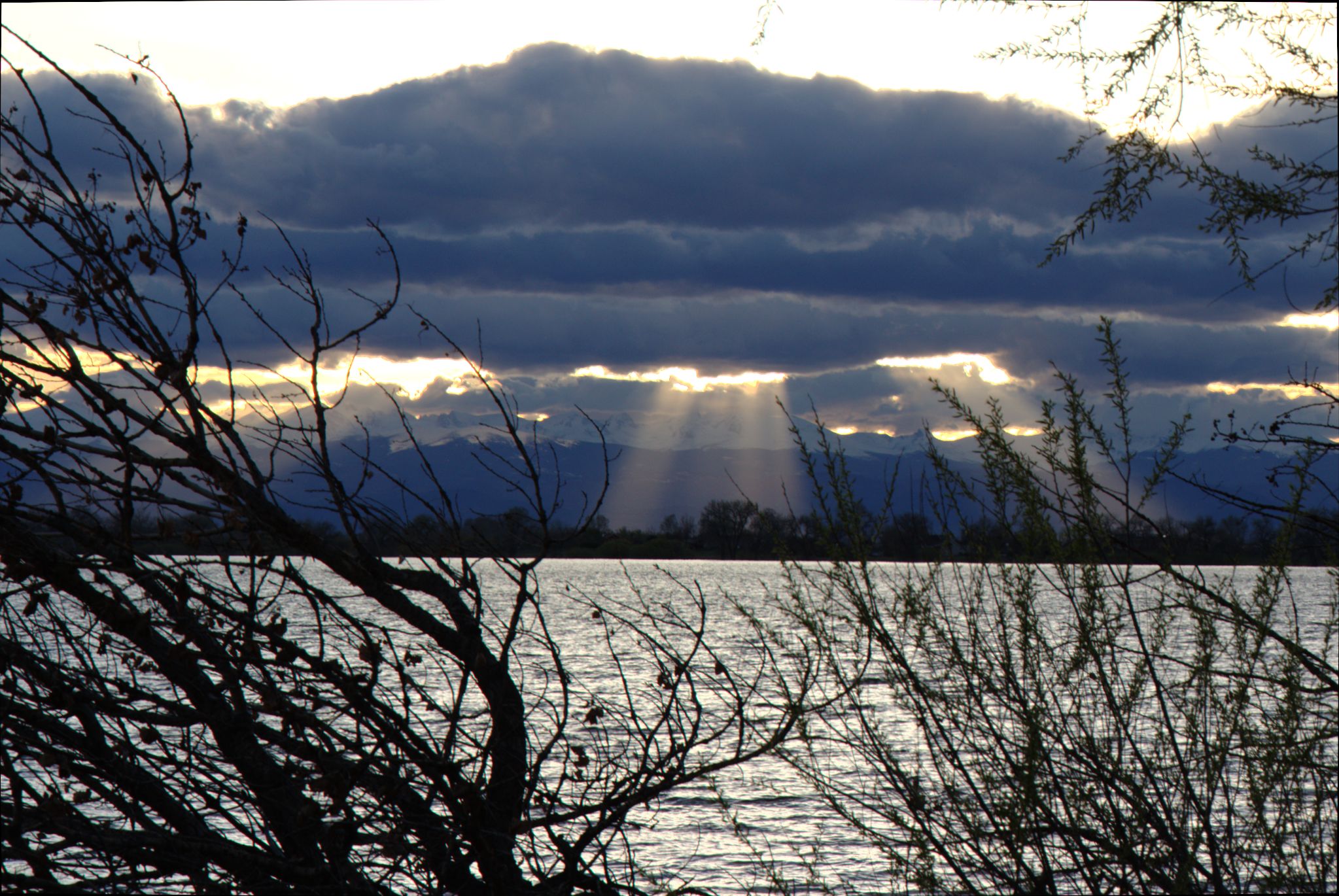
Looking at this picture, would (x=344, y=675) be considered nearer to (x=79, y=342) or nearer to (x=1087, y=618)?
(x=79, y=342)

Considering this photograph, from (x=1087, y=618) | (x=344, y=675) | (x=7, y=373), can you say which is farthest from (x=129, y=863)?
(x=1087, y=618)

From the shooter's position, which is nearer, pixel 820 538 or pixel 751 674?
pixel 820 538

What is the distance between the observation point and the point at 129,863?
366cm

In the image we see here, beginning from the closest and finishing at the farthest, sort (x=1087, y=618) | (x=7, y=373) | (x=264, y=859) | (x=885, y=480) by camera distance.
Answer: (x=7, y=373), (x=264, y=859), (x=1087, y=618), (x=885, y=480)

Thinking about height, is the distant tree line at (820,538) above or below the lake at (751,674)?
above

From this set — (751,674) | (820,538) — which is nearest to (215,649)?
(820,538)

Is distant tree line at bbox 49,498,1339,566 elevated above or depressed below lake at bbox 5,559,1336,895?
above

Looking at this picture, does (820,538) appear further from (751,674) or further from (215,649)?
(751,674)

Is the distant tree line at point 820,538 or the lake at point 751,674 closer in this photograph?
the distant tree line at point 820,538

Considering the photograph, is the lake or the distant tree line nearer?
the distant tree line

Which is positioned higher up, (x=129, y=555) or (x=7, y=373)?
(x=7, y=373)

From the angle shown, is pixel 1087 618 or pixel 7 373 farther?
pixel 1087 618

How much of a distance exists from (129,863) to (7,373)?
1.66 m

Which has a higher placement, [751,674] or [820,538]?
[820,538]
